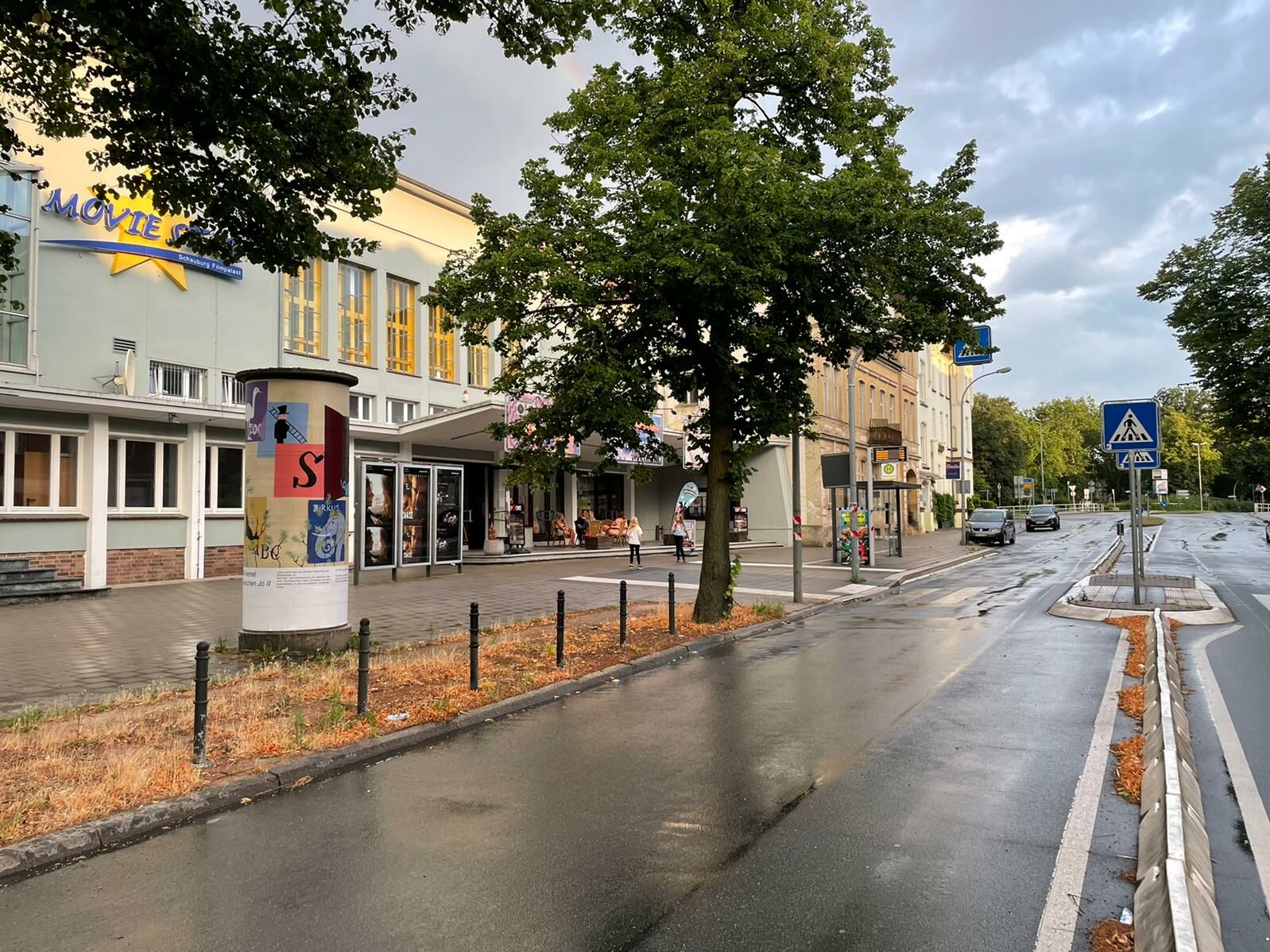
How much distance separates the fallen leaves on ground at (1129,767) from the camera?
5.02 meters

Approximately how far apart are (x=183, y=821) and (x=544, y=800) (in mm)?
2128

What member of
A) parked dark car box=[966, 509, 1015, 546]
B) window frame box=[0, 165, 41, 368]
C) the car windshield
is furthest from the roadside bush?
window frame box=[0, 165, 41, 368]

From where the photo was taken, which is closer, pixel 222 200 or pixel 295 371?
pixel 222 200

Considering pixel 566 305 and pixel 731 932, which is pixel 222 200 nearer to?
pixel 566 305

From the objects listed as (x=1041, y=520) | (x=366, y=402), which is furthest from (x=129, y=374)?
(x=1041, y=520)

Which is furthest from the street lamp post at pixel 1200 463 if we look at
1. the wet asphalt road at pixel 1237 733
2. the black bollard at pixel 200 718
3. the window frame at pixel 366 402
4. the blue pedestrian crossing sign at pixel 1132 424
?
the black bollard at pixel 200 718

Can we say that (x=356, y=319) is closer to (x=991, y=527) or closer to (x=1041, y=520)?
(x=991, y=527)

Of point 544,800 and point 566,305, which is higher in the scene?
point 566,305

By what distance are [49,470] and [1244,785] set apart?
20.1m

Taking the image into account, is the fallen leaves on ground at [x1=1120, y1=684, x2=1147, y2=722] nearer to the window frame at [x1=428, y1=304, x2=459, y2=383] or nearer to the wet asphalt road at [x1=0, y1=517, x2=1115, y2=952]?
the wet asphalt road at [x1=0, y1=517, x2=1115, y2=952]

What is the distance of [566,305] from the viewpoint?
1147cm

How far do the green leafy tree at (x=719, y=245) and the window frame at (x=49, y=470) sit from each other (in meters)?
11.0

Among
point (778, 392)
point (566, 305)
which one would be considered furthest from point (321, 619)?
point (778, 392)

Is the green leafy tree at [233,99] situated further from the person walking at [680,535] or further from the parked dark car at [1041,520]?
the parked dark car at [1041,520]
